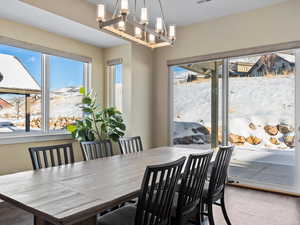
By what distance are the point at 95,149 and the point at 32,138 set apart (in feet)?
4.83

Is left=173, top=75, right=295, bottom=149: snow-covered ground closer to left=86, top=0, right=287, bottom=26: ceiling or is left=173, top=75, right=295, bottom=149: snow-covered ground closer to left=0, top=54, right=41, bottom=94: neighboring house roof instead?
left=86, top=0, right=287, bottom=26: ceiling

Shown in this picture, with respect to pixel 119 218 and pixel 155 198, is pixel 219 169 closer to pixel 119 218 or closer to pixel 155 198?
pixel 155 198

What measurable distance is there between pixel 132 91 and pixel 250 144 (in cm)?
228

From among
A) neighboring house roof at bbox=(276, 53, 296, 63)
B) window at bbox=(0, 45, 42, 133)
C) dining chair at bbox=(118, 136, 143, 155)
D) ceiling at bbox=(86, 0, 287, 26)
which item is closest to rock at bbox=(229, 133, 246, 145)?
neighboring house roof at bbox=(276, 53, 296, 63)

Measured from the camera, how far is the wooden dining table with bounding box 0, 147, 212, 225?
121cm

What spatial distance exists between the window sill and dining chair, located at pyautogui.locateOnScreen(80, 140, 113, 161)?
140 centimetres

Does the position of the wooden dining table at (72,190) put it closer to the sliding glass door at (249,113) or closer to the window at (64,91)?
the window at (64,91)

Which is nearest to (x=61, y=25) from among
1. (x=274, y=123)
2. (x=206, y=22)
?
(x=206, y=22)

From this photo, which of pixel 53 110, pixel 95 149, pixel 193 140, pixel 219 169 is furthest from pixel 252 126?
pixel 53 110

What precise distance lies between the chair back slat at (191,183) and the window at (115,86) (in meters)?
2.89

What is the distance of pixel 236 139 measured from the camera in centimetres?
403

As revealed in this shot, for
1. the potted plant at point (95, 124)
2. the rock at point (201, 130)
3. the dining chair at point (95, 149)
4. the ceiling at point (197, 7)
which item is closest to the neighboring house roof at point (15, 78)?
the potted plant at point (95, 124)

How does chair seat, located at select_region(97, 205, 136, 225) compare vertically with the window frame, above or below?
below

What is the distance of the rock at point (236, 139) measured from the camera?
3989mm
